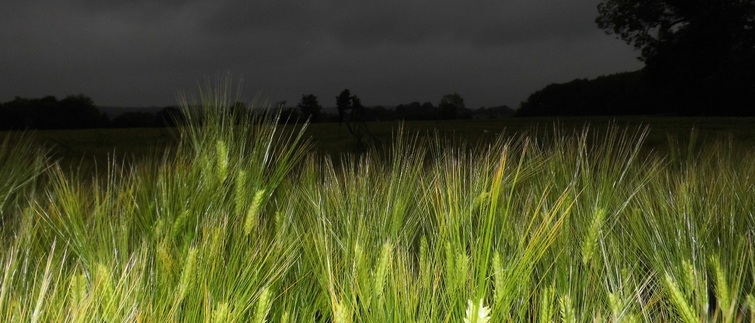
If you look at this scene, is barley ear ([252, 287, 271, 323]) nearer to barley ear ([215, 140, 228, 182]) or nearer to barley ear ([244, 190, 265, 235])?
barley ear ([244, 190, 265, 235])

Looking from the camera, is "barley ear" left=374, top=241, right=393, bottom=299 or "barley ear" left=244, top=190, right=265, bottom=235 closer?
"barley ear" left=374, top=241, right=393, bottom=299

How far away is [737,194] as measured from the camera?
113cm

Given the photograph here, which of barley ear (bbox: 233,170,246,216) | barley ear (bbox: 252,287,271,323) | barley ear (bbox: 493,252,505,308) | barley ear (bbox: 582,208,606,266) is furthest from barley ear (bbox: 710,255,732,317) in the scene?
barley ear (bbox: 233,170,246,216)

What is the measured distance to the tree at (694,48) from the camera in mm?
11945

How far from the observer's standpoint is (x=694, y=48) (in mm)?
13578

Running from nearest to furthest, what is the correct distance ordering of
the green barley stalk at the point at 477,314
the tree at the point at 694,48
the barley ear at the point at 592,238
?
the green barley stalk at the point at 477,314 < the barley ear at the point at 592,238 < the tree at the point at 694,48

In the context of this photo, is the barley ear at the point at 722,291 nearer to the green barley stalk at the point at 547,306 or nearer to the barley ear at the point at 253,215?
the green barley stalk at the point at 547,306

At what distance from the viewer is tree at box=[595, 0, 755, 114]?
39.2ft

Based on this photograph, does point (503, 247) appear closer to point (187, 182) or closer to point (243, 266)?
point (243, 266)

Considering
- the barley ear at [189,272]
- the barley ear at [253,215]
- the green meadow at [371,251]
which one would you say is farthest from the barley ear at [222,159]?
the barley ear at [189,272]

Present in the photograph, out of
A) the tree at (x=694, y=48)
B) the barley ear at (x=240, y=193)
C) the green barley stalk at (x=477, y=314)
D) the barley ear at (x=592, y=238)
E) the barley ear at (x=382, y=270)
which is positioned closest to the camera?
the green barley stalk at (x=477, y=314)

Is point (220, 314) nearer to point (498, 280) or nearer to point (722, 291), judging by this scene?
point (498, 280)

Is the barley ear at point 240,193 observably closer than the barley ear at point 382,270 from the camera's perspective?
No

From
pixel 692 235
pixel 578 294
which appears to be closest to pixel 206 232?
pixel 578 294
